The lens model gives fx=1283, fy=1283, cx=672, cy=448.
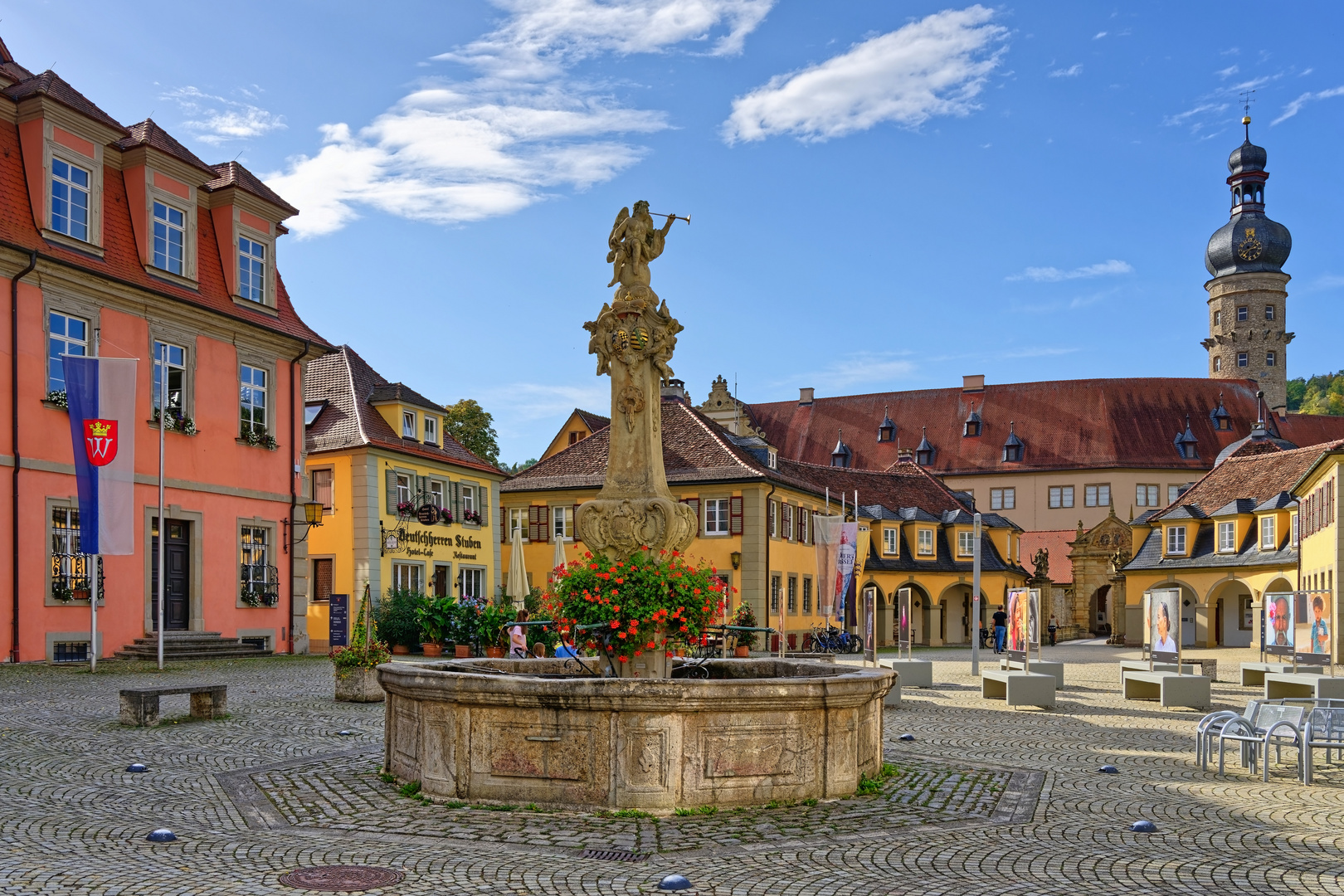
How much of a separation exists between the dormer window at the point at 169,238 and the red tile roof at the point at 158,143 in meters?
1.13

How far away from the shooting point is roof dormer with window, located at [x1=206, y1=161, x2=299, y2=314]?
93.3 feet

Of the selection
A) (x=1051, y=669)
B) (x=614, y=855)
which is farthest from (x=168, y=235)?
(x=614, y=855)

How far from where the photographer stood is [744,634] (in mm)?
34531

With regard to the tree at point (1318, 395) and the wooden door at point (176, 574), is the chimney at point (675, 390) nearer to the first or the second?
the wooden door at point (176, 574)

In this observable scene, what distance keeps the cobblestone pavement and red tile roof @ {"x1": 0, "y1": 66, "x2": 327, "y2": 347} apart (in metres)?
12.3

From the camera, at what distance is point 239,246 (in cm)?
2883

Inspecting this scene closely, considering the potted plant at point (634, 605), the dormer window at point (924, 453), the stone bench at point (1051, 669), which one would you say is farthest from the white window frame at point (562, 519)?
the dormer window at point (924, 453)

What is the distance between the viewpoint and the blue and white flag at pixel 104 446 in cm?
2050

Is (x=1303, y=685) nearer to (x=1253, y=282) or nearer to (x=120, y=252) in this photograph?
(x=120, y=252)

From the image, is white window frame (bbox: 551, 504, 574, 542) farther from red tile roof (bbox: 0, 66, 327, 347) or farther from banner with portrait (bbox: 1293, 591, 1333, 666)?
banner with portrait (bbox: 1293, 591, 1333, 666)


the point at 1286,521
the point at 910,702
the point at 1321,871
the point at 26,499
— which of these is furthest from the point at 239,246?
the point at 1286,521

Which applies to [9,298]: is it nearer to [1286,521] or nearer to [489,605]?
[489,605]

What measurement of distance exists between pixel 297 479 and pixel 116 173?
7964 millimetres

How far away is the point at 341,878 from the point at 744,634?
2793 centimetres
